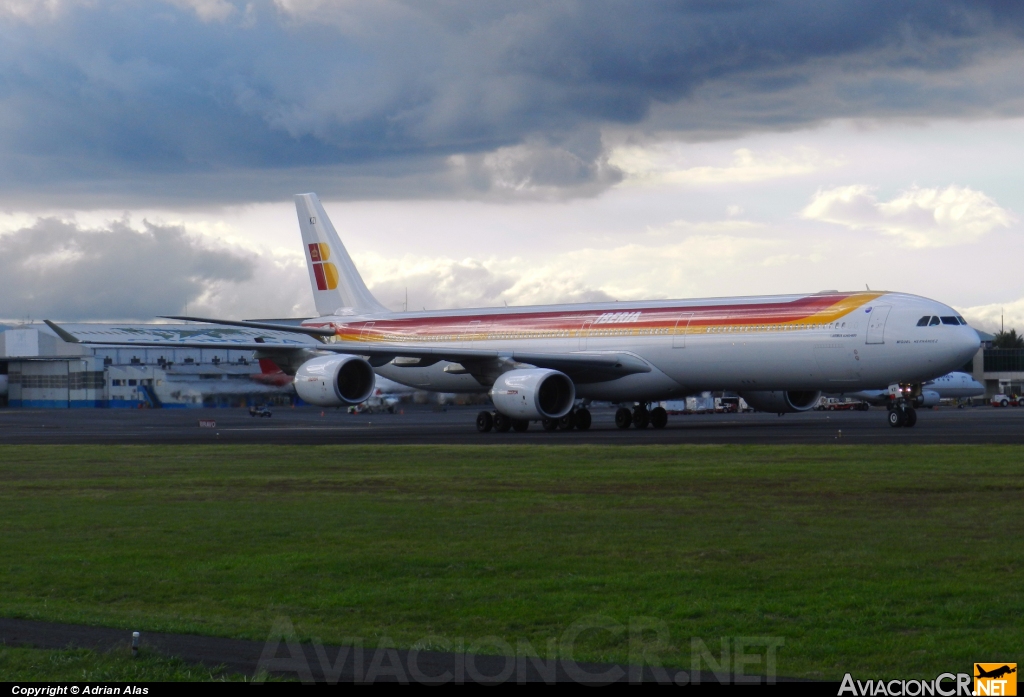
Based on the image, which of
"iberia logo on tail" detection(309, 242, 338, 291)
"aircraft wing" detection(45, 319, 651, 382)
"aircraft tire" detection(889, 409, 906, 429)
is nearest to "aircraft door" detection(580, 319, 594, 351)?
"aircraft wing" detection(45, 319, 651, 382)

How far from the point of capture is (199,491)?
72.6 ft

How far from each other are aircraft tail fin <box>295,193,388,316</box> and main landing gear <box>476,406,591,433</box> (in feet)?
42.6

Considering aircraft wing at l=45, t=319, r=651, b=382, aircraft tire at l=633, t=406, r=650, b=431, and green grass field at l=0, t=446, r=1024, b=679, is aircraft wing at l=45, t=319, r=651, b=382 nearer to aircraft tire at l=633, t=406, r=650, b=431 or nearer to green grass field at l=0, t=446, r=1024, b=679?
aircraft tire at l=633, t=406, r=650, b=431

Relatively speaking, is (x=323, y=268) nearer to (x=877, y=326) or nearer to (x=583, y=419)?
(x=583, y=419)

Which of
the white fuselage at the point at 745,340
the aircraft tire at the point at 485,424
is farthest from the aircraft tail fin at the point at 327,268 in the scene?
the aircraft tire at the point at 485,424

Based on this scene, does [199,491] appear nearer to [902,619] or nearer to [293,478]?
[293,478]

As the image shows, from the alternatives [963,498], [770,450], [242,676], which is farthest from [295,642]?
[770,450]

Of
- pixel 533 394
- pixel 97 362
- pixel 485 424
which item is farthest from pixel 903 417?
pixel 97 362

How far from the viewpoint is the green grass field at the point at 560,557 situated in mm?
10297

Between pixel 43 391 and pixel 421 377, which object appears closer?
pixel 421 377

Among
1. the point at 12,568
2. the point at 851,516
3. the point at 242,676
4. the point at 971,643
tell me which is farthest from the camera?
the point at 851,516

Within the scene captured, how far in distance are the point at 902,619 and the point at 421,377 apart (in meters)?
43.2

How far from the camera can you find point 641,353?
148 feet

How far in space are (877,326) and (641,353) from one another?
352 inches
